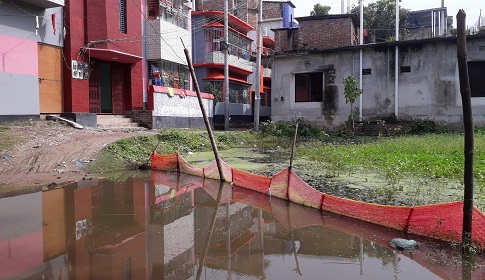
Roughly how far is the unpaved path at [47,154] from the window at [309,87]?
13.6 m

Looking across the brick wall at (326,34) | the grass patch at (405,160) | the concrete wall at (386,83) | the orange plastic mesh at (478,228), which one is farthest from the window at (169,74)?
the orange plastic mesh at (478,228)

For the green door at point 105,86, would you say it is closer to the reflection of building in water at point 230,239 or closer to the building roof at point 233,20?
the building roof at point 233,20

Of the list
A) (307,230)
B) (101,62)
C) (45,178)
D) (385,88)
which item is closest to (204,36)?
(101,62)

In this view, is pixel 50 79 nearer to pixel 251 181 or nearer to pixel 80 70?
pixel 80 70

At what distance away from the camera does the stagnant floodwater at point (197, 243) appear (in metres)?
4.58

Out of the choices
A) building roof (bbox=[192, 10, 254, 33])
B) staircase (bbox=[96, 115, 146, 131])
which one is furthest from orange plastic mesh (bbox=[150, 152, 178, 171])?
building roof (bbox=[192, 10, 254, 33])

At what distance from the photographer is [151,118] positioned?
20.0m

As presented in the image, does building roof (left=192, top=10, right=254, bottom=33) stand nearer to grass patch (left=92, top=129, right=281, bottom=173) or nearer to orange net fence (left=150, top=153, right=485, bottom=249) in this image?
grass patch (left=92, top=129, right=281, bottom=173)

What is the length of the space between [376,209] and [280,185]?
8.23ft

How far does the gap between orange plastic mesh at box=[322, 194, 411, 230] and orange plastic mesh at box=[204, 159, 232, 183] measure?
3490 millimetres

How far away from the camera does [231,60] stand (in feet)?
107

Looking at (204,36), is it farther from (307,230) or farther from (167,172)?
(307,230)

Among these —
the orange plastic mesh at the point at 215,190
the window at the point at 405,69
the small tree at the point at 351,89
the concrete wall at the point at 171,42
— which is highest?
the concrete wall at the point at 171,42

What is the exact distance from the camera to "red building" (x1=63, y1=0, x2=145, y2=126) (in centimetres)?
1781
